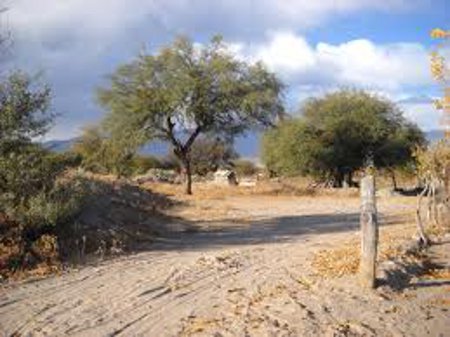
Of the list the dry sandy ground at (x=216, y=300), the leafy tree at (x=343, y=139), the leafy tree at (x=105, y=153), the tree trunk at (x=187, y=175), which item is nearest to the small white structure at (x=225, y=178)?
the leafy tree at (x=343, y=139)

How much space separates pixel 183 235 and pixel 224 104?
2004cm

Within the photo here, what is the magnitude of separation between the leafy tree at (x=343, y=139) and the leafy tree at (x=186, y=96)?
516 cm

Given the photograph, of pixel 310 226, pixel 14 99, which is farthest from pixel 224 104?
pixel 14 99

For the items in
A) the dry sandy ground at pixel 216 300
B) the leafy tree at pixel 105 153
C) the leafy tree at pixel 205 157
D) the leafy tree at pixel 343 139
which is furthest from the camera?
the leafy tree at pixel 205 157

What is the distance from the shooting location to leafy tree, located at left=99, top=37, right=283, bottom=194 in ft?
132

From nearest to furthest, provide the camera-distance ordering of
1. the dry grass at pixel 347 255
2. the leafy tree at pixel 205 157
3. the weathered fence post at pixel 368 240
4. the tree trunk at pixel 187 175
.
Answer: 1. the weathered fence post at pixel 368 240
2. the dry grass at pixel 347 255
3. the tree trunk at pixel 187 175
4. the leafy tree at pixel 205 157

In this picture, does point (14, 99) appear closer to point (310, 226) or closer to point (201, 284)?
point (201, 284)

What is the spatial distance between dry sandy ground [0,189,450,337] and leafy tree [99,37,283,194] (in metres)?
23.2

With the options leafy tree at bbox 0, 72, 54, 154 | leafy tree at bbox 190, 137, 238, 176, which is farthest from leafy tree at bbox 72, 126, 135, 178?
leafy tree at bbox 0, 72, 54, 154

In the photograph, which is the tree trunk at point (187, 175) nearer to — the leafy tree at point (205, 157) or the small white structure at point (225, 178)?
the small white structure at point (225, 178)

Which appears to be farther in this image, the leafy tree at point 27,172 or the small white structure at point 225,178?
the small white structure at point 225,178

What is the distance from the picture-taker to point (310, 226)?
23.4m

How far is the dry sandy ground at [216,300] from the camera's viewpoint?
1020cm

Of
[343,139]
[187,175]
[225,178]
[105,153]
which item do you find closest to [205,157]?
[225,178]
